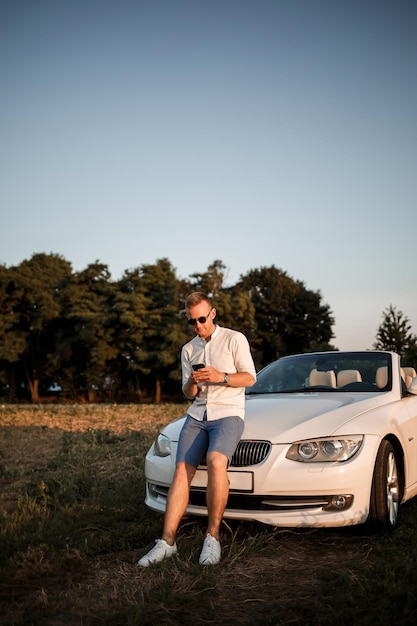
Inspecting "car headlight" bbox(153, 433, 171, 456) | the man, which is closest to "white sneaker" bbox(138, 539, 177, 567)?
the man

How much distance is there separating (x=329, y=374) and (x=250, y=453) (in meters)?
1.94

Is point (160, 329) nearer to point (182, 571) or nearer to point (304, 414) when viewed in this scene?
point (304, 414)

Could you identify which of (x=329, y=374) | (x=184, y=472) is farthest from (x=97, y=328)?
(x=184, y=472)

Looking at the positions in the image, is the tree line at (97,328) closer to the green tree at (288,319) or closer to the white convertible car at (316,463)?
the green tree at (288,319)

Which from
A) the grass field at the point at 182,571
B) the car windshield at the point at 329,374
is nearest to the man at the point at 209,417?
the grass field at the point at 182,571

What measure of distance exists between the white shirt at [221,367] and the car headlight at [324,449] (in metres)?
0.52

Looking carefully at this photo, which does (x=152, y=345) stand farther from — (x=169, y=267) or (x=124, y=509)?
→ (x=124, y=509)

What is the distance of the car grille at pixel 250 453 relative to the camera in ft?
15.6

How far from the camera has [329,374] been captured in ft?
21.2

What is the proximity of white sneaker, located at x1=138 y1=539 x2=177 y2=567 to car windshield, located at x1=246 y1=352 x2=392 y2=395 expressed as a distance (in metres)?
2.29

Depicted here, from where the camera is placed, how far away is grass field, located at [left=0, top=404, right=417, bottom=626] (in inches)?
136

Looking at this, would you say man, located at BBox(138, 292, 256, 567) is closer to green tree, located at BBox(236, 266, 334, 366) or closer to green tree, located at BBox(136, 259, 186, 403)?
green tree, located at BBox(136, 259, 186, 403)

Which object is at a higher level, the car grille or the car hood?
the car hood

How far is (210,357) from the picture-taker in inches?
202
